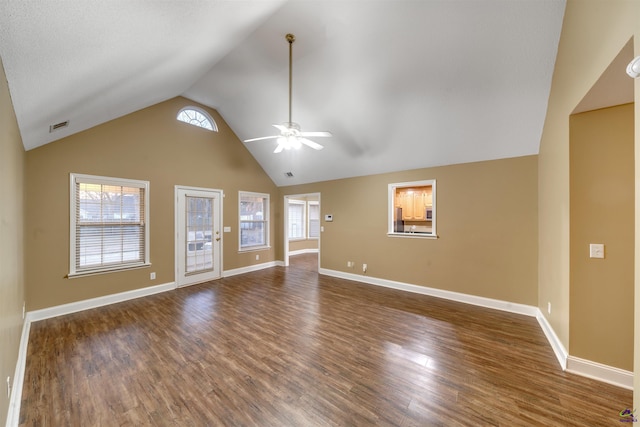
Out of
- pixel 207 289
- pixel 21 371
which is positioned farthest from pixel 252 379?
pixel 207 289

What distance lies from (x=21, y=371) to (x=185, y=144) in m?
3.94

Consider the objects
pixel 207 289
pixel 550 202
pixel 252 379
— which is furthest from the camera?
pixel 207 289

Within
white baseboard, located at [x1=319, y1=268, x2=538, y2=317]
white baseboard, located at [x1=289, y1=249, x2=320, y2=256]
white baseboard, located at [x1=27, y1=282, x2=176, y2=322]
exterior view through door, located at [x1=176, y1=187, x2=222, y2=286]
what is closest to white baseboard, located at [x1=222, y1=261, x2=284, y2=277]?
exterior view through door, located at [x1=176, y1=187, x2=222, y2=286]

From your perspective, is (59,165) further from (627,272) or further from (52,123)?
(627,272)

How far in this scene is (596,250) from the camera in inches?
81.1

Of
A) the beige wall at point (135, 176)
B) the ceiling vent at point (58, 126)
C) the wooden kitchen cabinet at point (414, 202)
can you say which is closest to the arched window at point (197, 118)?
the beige wall at point (135, 176)

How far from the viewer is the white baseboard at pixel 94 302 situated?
3350 mm

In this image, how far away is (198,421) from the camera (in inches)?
66.5

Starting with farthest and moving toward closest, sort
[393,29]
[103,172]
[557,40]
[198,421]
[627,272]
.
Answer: [103,172]
[393,29]
[557,40]
[627,272]
[198,421]

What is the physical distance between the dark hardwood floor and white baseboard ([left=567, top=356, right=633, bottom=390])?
0.24 feet

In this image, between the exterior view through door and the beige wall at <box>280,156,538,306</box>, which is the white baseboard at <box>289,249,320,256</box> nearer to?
the exterior view through door

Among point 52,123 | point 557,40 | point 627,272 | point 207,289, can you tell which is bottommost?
point 207,289

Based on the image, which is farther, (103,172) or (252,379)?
(103,172)

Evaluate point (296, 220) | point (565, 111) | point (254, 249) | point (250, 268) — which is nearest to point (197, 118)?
point (254, 249)
